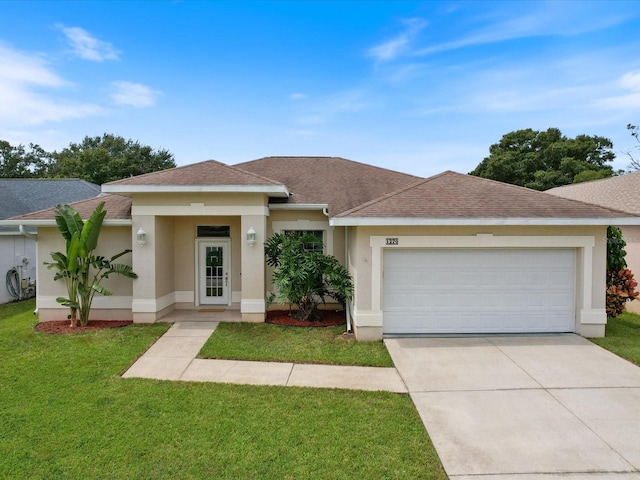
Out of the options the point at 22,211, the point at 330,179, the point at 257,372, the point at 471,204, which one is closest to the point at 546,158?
the point at 330,179

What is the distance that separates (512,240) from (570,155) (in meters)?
34.4

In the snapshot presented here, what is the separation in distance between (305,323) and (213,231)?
13.9 ft

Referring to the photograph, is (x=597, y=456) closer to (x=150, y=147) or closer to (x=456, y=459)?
(x=456, y=459)

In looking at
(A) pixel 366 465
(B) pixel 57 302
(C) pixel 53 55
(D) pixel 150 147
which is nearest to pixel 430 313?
(A) pixel 366 465

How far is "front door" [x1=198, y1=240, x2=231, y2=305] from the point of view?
11.6 m

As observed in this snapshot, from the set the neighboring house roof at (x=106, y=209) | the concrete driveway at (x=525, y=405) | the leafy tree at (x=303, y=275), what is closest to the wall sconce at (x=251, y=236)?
the leafy tree at (x=303, y=275)

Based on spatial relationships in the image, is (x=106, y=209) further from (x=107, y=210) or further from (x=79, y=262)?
(x=79, y=262)

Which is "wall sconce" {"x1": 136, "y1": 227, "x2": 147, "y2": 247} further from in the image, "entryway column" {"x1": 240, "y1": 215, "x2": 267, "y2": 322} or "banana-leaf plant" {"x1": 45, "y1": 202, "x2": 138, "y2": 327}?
"entryway column" {"x1": 240, "y1": 215, "x2": 267, "y2": 322}

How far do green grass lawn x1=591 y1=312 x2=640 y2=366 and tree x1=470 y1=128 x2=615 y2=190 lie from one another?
998 inches

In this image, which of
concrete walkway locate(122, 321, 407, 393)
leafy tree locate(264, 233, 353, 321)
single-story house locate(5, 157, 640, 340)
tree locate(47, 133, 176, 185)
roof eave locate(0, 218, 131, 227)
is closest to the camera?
concrete walkway locate(122, 321, 407, 393)

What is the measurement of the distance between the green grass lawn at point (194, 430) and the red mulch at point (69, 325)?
2635mm

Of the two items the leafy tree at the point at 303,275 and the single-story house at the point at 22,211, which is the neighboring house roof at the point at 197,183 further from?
the single-story house at the point at 22,211

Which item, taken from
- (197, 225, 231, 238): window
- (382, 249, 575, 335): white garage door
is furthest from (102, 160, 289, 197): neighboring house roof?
(382, 249, 575, 335): white garage door

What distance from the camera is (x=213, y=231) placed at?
11.6m
